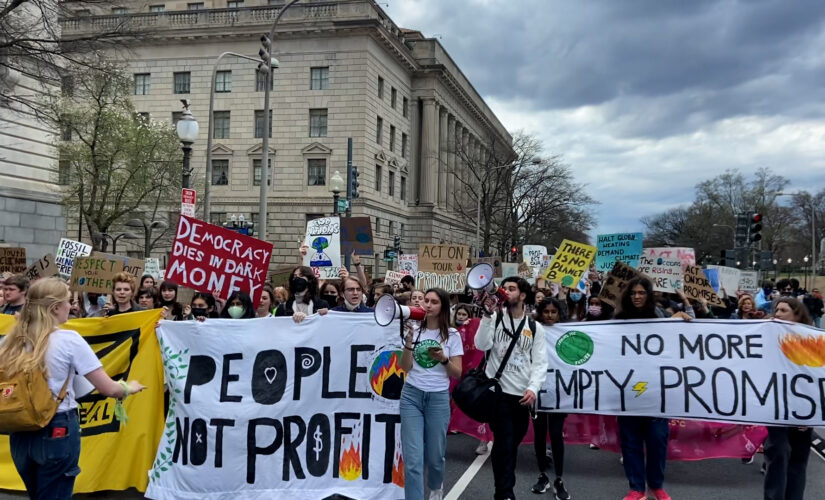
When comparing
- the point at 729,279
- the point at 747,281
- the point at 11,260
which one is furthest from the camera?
the point at 747,281

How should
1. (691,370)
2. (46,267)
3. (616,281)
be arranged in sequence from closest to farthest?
(691,370) → (616,281) → (46,267)

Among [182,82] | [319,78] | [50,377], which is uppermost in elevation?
[319,78]

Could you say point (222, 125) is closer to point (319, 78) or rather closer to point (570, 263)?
point (319, 78)

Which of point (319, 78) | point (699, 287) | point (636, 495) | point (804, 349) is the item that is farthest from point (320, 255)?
point (319, 78)

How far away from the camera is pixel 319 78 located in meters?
45.7

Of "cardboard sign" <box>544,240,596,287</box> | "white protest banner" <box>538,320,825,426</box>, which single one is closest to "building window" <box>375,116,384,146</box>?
"cardboard sign" <box>544,240,596,287</box>

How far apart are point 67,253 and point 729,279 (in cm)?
1546

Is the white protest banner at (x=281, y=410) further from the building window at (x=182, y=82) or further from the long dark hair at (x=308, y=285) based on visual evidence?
the building window at (x=182, y=82)

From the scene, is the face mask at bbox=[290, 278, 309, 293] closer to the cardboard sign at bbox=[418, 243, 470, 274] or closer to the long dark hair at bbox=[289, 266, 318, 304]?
the long dark hair at bbox=[289, 266, 318, 304]

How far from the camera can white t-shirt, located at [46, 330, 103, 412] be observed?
11.7 feet

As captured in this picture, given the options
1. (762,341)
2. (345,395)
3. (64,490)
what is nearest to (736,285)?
(762,341)

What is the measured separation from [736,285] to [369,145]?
→ 101 feet

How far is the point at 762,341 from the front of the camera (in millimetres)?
5883

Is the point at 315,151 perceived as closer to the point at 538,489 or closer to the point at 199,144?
the point at 199,144
